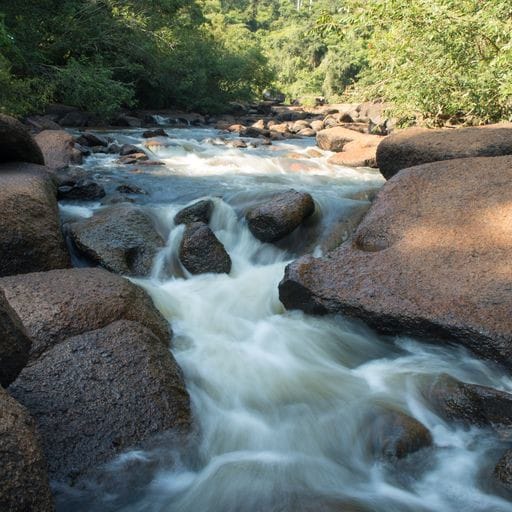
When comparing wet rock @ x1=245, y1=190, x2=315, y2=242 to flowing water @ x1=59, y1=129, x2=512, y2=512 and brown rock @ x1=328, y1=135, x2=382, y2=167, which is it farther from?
brown rock @ x1=328, y1=135, x2=382, y2=167

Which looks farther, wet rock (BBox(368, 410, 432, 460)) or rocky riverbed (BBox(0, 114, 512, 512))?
wet rock (BBox(368, 410, 432, 460))

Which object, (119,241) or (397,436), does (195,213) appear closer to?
(119,241)

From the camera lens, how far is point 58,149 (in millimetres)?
10266

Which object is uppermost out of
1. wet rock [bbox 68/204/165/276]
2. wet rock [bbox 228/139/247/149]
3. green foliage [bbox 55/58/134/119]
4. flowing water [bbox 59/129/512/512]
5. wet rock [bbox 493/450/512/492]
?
green foliage [bbox 55/58/134/119]

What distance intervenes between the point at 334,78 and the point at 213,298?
39081 mm

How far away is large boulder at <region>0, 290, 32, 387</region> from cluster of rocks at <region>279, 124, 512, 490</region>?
2.70m

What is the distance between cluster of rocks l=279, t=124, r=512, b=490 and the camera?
3.58m

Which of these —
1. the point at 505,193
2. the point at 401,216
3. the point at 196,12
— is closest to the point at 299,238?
the point at 401,216

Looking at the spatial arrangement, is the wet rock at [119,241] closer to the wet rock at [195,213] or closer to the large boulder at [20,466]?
the wet rock at [195,213]

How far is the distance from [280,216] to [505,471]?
13.7 feet

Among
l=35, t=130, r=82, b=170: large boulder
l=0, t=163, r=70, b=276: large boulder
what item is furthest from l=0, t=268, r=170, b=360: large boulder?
l=35, t=130, r=82, b=170: large boulder

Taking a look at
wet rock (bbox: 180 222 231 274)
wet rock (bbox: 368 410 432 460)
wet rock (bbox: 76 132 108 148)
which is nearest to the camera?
wet rock (bbox: 368 410 432 460)

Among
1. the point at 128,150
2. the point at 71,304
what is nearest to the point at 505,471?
the point at 71,304

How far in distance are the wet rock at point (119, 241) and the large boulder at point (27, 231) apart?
39 centimetres
